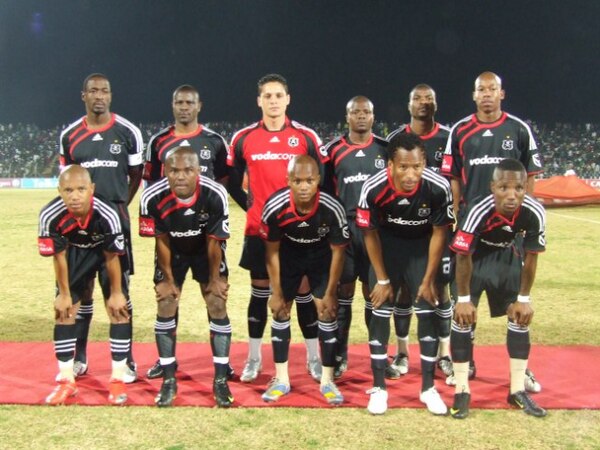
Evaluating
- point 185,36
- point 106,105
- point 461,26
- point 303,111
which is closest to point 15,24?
point 185,36

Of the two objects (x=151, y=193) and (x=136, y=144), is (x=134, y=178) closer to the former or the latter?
(x=136, y=144)

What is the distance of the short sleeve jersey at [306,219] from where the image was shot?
14.6ft

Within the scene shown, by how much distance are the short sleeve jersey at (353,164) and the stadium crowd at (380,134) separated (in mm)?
34017

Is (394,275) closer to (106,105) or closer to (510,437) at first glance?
(510,437)

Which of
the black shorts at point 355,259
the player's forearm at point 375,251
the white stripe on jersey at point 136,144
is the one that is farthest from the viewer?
the white stripe on jersey at point 136,144

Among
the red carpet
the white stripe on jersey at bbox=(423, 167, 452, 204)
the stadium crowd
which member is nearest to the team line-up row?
the white stripe on jersey at bbox=(423, 167, 452, 204)

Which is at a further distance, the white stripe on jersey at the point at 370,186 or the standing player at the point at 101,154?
the standing player at the point at 101,154

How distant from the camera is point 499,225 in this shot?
4.20 metres

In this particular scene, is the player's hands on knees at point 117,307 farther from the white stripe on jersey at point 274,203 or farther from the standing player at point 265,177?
the white stripe on jersey at point 274,203

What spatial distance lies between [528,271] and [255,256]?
2054mm

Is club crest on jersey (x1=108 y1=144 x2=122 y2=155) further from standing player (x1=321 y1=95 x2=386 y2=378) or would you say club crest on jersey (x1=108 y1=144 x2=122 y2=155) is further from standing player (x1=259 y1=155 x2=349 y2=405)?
standing player (x1=321 y1=95 x2=386 y2=378)

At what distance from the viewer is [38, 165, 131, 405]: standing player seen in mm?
4336

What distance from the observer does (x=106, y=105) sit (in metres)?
5.17

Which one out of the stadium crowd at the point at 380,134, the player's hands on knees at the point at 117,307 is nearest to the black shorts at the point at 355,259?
the player's hands on knees at the point at 117,307
